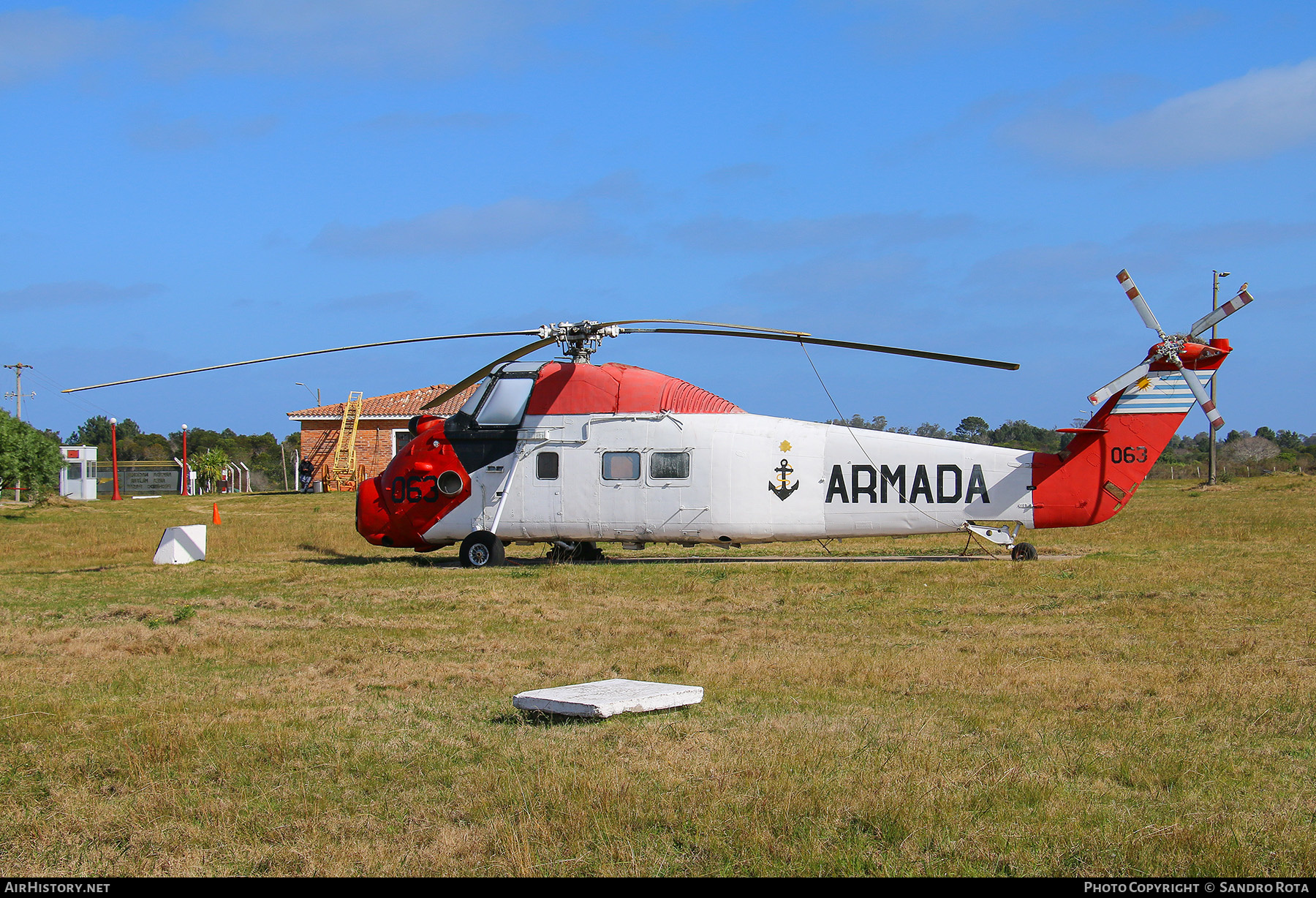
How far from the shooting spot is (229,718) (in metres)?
7.93

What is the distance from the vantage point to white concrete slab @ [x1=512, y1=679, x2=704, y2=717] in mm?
7379

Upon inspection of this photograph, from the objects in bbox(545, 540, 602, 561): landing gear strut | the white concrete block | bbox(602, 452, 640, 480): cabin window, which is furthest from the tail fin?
the white concrete block

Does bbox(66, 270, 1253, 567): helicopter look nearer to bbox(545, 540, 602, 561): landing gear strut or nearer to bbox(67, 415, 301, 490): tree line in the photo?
bbox(545, 540, 602, 561): landing gear strut

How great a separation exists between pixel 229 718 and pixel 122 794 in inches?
70.3

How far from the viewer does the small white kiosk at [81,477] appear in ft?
204

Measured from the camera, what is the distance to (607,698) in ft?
25.0

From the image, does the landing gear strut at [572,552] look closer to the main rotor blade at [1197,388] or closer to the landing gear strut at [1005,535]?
the landing gear strut at [1005,535]

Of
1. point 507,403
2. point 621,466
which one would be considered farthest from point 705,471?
point 507,403

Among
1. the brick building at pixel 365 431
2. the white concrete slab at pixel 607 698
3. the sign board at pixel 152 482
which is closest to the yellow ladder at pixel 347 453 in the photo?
the brick building at pixel 365 431

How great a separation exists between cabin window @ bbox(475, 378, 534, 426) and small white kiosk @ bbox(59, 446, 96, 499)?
51088 millimetres

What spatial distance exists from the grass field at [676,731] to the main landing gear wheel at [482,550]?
3.68 meters

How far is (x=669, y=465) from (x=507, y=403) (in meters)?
3.65
